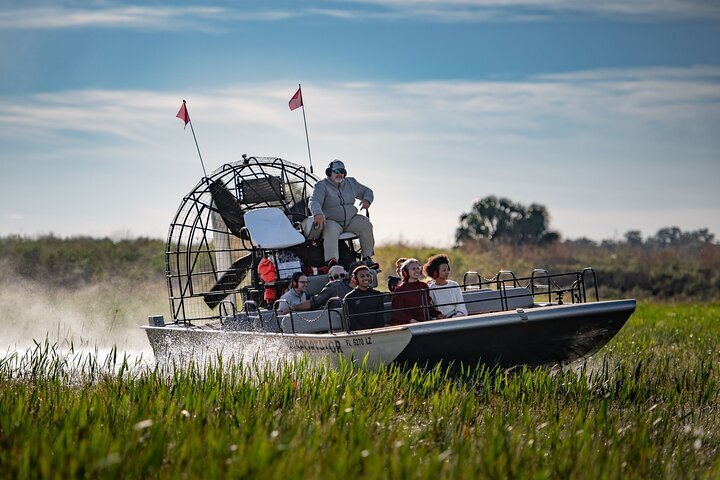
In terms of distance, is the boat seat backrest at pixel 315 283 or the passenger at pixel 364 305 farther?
the boat seat backrest at pixel 315 283

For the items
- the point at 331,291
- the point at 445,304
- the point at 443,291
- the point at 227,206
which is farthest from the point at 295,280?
the point at 227,206

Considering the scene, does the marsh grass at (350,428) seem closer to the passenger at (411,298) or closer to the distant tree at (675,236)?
the passenger at (411,298)

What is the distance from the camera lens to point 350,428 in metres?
8.16

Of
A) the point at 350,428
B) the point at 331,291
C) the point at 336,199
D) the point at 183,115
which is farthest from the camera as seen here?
the point at 183,115

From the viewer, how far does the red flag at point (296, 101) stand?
1859 centimetres

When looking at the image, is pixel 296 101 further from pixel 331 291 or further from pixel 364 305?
pixel 364 305

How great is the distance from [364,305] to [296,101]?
252 inches

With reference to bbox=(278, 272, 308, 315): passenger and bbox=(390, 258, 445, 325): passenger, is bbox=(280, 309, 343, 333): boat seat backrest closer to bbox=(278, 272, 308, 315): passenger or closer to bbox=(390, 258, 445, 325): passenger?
bbox=(278, 272, 308, 315): passenger

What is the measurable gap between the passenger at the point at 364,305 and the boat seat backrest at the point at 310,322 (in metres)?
0.50

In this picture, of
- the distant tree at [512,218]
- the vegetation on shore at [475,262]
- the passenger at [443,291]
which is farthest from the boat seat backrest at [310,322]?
the distant tree at [512,218]

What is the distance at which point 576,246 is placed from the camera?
5453 centimetres

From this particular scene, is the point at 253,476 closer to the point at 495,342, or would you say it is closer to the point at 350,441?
the point at 350,441

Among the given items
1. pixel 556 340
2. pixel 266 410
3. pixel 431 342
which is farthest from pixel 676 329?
pixel 266 410

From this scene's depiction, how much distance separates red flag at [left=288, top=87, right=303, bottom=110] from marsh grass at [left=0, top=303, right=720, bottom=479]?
7550mm
